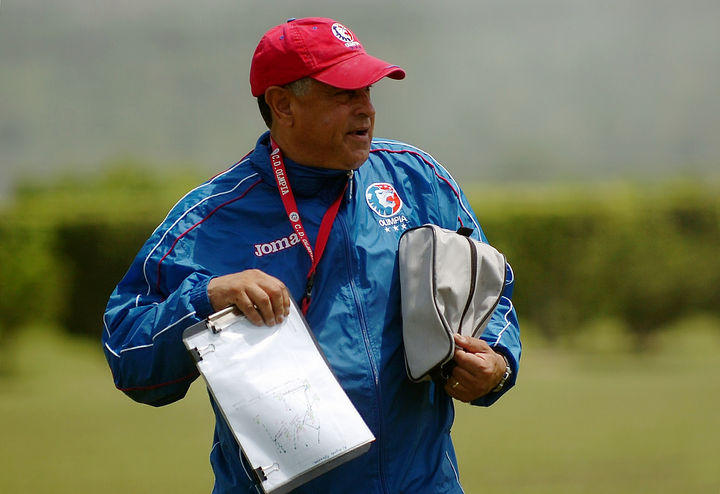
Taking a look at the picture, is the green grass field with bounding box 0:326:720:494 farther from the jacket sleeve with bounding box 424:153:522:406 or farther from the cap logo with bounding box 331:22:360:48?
the cap logo with bounding box 331:22:360:48

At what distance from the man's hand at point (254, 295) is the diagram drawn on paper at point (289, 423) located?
183mm

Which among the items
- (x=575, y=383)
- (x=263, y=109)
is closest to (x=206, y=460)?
(x=575, y=383)

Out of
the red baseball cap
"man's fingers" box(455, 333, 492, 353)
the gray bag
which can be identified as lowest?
"man's fingers" box(455, 333, 492, 353)

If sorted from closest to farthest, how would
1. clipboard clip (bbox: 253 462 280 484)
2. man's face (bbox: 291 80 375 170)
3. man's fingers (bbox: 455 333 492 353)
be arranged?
clipboard clip (bbox: 253 462 280 484) < man's fingers (bbox: 455 333 492 353) < man's face (bbox: 291 80 375 170)

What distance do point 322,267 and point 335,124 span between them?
15.1 inches

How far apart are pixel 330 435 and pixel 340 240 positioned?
0.54 m

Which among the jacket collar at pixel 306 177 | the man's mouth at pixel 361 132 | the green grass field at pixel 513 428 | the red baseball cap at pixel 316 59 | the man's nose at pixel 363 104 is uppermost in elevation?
the red baseball cap at pixel 316 59

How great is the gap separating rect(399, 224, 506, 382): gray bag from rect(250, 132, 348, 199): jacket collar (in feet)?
0.83

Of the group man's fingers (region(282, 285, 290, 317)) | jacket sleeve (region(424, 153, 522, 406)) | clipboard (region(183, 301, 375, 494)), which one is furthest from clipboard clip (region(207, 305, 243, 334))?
jacket sleeve (region(424, 153, 522, 406))

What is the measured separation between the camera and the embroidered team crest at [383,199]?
8.79 feet

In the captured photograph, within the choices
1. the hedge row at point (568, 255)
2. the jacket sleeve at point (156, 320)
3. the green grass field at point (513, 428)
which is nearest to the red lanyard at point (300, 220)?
the jacket sleeve at point (156, 320)

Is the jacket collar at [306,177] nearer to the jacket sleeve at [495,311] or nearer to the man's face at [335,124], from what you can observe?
the man's face at [335,124]

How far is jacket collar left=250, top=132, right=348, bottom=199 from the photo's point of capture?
263 centimetres

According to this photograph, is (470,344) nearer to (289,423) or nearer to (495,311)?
(495,311)
